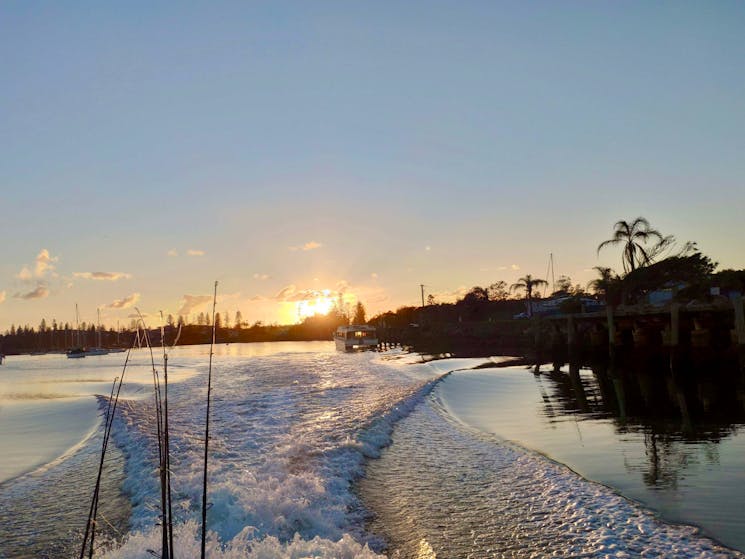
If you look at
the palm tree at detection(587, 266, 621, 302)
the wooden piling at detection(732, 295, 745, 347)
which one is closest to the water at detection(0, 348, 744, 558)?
the wooden piling at detection(732, 295, 745, 347)

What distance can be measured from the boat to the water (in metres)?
50.1

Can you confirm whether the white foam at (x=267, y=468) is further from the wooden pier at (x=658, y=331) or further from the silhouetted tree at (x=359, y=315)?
the silhouetted tree at (x=359, y=315)

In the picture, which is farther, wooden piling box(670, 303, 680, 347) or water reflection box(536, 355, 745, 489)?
wooden piling box(670, 303, 680, 347)

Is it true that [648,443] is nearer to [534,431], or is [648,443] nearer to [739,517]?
[534,431]

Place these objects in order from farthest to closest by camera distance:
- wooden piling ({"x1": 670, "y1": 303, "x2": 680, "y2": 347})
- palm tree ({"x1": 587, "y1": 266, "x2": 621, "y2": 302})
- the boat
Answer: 1. the boat
2. palm tree ({"x1": 587, "y1": 266, "x2": 621, "y2": 302})
3. wooden piling ({"x1": 670, "y1": 303, "x2": 680, "y2": 347})

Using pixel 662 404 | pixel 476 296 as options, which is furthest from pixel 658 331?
pixel 476 296

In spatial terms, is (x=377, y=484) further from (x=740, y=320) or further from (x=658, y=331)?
(x=658, y=331)

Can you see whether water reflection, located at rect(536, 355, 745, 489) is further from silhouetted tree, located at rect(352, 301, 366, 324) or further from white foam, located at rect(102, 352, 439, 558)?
silhouetted tree, located at rect(352, 301, 366, 324)

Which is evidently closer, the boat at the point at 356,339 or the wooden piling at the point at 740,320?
the wooden piling at the point at 740,320

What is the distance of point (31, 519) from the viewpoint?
749 cm

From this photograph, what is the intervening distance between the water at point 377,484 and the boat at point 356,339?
164ft

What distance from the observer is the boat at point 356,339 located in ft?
219

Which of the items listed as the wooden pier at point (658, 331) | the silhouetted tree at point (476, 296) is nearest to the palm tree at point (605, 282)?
the wooden pier at point (658, 331)

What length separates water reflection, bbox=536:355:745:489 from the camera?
9200 millimetres
